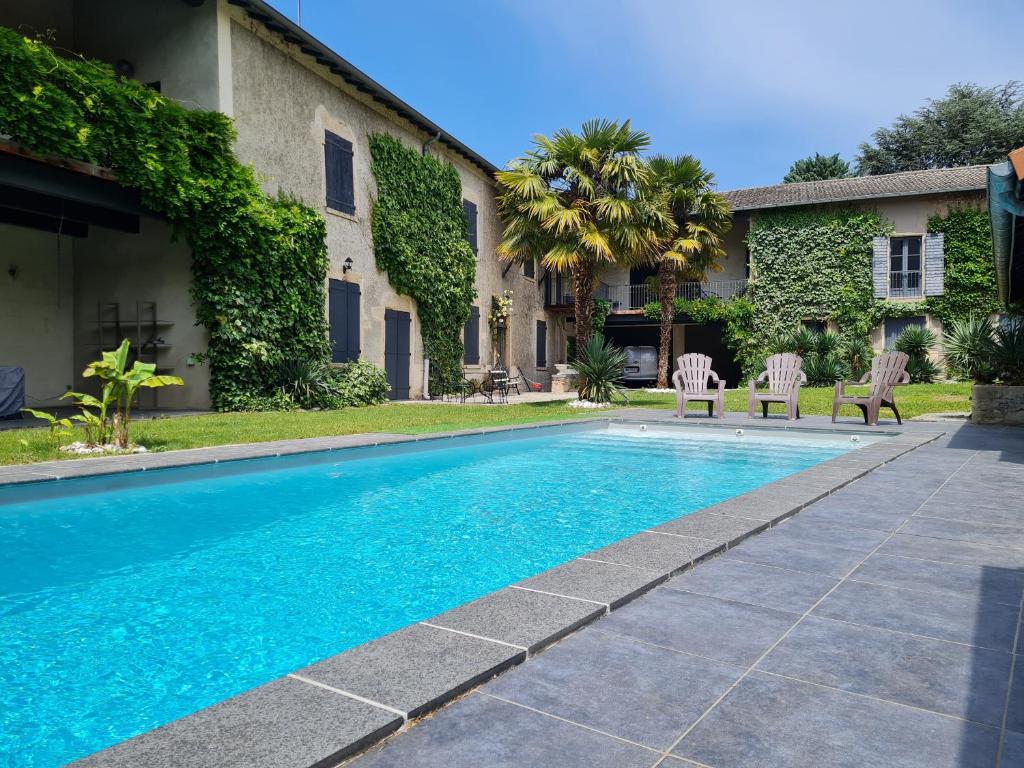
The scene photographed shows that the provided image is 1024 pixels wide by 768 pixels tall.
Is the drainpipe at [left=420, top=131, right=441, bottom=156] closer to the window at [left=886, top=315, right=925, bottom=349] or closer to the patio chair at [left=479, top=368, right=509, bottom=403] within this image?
the patio chair at [left=479, top=368, right=509, bottom=403]

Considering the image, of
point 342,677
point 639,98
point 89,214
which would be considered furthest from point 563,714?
point 639,98

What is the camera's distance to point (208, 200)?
32.9 feet

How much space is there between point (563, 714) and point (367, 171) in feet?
45.5

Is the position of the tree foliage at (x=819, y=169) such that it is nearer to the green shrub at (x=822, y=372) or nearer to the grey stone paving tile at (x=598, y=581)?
the green shrub at (x=822, y=372)

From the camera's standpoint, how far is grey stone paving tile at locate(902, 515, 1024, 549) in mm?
3240

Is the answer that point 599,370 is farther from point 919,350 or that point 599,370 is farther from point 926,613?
point 926,613

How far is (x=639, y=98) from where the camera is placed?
73.2 ft

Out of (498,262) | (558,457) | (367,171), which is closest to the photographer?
(558,457)

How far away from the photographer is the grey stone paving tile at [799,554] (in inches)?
112

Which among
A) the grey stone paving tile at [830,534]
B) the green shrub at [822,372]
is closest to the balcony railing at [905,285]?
the green shrub at [822,372]

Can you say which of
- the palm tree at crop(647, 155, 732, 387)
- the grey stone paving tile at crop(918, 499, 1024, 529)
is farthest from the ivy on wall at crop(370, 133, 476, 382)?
the grey stone paving tile at crop(918, 499, 1024, 529)

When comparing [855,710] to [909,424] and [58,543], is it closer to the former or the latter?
[58,543]

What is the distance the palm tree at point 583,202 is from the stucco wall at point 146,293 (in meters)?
5.89

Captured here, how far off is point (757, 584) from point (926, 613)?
550 millimetres
